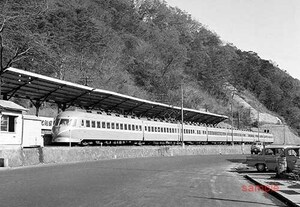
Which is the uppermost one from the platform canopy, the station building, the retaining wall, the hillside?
the hillside

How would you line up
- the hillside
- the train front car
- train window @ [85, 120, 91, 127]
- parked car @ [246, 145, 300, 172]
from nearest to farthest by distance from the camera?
parked car @ [246, 145, 300, 172], the train front car, train window @ [85, 120, 91, 127], the hillside

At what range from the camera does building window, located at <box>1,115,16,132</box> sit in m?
24.3

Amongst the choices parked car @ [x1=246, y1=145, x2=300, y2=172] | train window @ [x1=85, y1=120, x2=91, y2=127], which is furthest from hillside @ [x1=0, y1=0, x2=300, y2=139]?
parked car @ [x1=246, y1=145, x2=300, y2=172]

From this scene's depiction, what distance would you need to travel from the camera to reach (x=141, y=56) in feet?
296

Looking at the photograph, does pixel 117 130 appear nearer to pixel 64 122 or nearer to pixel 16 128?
pixel 64 122

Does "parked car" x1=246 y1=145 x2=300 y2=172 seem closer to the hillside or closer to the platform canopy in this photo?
the platform canopy

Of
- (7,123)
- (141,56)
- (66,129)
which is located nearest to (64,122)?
(66,129)

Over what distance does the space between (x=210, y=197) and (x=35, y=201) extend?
14.9 feet

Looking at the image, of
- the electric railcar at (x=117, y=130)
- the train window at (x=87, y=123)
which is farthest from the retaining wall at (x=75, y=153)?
the train window at (x=87, y=123)

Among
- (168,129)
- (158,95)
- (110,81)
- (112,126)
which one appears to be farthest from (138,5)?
(112,126)

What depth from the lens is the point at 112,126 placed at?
36688mm

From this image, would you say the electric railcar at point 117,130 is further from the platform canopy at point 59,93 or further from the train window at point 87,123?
the platform canopy at point 59,93

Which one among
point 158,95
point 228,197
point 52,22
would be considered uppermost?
point 52,22

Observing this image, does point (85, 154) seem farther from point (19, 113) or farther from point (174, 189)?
point (174, 189)
